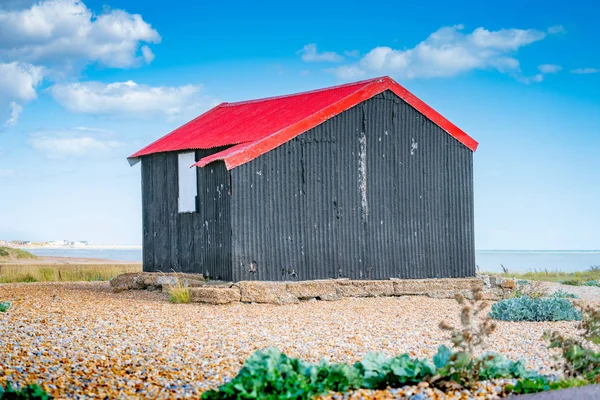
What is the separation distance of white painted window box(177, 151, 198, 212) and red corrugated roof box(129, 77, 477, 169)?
0.96 ft

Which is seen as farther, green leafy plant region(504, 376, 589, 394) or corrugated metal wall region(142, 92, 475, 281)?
corrugated metal wall region(142, 92, 475, 281)

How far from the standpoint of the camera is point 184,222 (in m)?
17.2

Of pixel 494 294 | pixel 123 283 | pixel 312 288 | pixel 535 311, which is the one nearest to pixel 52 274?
pixel 123 283

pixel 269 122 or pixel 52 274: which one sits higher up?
pixel 269 122

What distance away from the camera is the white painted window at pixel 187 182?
16969 millimetres

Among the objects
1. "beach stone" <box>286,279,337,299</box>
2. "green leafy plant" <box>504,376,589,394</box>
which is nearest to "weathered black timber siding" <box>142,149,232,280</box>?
"beach stone" <box>286,279,337,299</box>

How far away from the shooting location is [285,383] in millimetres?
6250

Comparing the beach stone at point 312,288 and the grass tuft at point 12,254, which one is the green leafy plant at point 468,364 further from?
the grass tuft at point 12,254

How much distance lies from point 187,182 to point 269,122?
7.82 feet

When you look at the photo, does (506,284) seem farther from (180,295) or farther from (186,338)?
(186,338)

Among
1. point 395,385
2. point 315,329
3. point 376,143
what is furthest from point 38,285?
point 395,385

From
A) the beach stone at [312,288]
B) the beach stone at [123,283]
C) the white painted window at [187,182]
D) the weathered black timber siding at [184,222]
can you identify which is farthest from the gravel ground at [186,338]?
the white painted window at [187,182]

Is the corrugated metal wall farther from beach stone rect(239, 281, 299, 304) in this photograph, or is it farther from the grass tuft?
the grass tuft

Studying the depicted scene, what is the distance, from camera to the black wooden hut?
15266 mm
